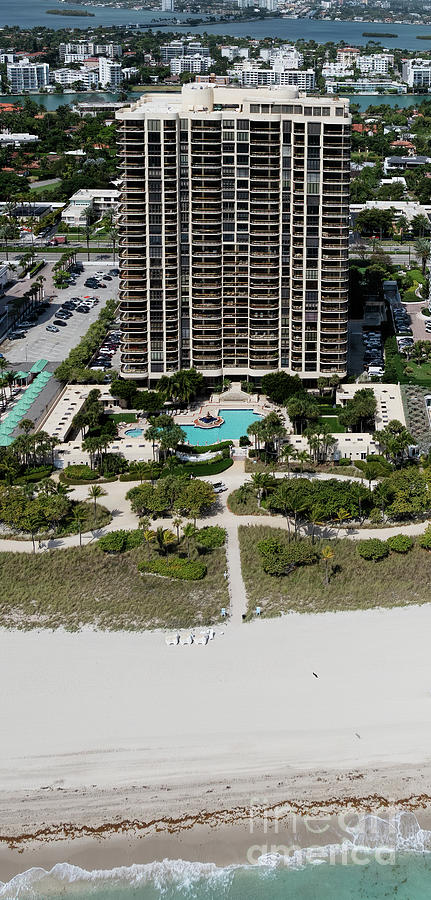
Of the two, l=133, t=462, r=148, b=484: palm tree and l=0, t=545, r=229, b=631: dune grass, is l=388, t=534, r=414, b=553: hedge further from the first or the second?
l=133, t=462, r=148, b=484: palm tree

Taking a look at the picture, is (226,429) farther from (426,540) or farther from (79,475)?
(426,540)

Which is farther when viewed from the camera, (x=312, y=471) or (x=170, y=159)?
(x=170, y=159)

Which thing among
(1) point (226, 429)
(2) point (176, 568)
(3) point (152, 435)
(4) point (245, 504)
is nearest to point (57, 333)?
(1) point (226, 429)

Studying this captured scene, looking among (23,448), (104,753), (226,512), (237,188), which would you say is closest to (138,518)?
(226,512)

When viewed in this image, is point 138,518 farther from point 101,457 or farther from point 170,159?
point 170,159

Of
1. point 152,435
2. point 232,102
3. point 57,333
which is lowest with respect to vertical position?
point 57,333

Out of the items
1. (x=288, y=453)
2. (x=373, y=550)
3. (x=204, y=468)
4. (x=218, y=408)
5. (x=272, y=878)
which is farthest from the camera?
(x=218, y=408)

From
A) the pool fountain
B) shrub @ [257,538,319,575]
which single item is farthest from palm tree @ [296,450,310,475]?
shrub @ [257,538,319,575]
